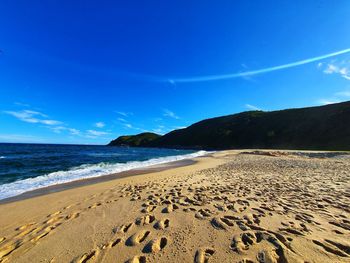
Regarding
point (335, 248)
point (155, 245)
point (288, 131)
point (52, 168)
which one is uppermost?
point (288, 131)

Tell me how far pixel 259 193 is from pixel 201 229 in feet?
12.0

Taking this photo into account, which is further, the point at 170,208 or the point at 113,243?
the point at 170,208

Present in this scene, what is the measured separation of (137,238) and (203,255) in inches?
55.5

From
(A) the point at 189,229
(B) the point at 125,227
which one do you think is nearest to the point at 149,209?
(B) the point at 125,227

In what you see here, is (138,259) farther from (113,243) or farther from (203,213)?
(203,213)

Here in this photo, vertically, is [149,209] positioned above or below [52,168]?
below

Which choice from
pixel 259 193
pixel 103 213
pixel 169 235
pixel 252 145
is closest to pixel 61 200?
pixel 103 213

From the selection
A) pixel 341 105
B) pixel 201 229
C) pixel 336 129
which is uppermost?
pixel 341 105

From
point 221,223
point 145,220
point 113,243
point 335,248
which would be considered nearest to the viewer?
point 335,248

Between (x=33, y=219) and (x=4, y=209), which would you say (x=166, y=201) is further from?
(x=4, y=209)

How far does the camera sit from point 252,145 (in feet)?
282

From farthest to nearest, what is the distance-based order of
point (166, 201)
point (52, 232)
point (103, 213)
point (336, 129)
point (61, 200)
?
1. point (336, 129)
2. point (61, 200)
3. point (166, 201)
4. point (103, 213)
5. point (52, 232)

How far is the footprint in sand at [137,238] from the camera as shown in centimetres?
357

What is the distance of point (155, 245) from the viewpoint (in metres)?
3.41
